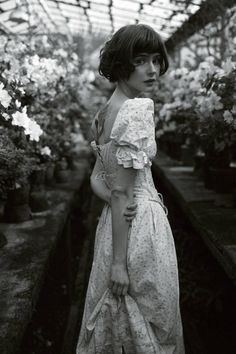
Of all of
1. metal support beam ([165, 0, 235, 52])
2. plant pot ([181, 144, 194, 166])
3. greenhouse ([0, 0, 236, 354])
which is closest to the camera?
greenhouse ([0, 0, 236, 354])

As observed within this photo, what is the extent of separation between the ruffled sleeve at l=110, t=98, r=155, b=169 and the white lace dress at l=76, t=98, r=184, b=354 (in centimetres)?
4

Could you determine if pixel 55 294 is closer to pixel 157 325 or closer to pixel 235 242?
pixel 235 242

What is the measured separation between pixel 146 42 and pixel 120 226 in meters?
0.61

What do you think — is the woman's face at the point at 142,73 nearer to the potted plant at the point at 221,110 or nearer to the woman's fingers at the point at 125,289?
the woman's fingers at the point at 125,289

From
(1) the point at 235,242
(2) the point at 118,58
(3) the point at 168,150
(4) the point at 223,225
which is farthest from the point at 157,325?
(3) the point at 168,150

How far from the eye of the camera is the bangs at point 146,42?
53.1 inches

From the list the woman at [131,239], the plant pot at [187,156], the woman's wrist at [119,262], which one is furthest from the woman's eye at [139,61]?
the plant pot at [187,156]

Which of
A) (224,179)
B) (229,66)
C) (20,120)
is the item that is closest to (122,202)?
(20,120)

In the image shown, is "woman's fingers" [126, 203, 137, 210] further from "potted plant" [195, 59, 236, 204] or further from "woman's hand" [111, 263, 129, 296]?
"potted plant" [195, 59, 236, 204]

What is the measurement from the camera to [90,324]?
1452 mm

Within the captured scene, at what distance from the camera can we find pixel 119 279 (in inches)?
53.9

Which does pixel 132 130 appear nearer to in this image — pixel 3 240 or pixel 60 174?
pixel 3 240

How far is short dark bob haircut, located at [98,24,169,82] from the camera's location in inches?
53.0

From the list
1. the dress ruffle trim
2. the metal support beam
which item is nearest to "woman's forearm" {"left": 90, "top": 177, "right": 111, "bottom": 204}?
the dress ruffle trim
